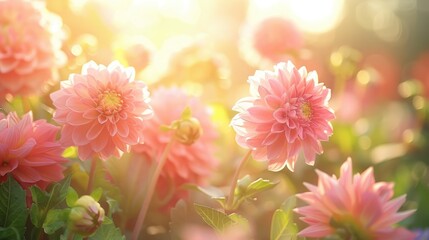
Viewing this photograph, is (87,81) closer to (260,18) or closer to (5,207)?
(5,207)

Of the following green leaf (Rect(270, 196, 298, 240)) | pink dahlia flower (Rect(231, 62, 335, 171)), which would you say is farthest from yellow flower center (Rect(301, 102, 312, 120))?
green leaf (Rect(270, 196, 298, 240))

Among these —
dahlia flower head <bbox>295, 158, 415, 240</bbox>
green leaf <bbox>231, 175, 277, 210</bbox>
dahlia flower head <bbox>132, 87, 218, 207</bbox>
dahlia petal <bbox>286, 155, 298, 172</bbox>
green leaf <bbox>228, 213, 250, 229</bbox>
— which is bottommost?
green leaf <bbox>228, 213, 250, 229</bbox>

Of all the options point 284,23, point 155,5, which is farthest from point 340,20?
point 284,23

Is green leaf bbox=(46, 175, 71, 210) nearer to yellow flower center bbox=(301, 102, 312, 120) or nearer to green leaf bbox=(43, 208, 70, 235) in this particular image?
green leaf bbox=(43, 208, 70, 235)

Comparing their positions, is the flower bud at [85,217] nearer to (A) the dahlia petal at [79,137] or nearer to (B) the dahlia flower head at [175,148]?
(A) the dahlia petal at [79,137]

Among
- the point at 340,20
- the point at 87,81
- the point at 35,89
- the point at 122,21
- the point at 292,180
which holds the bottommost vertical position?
the point at 87,81

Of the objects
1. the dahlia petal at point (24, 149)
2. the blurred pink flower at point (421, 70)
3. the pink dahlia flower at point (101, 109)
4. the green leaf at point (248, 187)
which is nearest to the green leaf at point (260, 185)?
the green leaf at point (248, 187)
